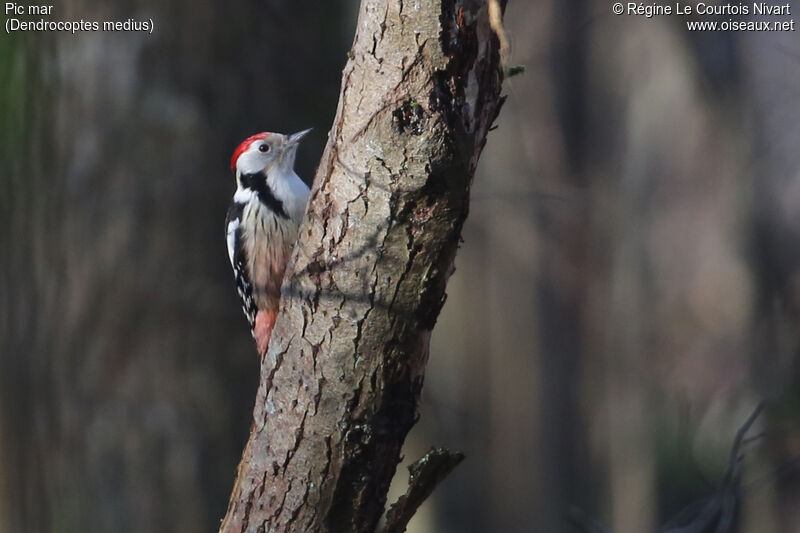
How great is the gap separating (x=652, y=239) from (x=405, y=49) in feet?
21.1

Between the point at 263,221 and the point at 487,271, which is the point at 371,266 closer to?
the point at 263,221

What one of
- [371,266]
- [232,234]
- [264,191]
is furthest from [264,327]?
[371,266]

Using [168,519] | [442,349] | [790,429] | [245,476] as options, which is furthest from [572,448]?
[245,476]

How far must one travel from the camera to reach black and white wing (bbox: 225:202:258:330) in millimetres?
3758

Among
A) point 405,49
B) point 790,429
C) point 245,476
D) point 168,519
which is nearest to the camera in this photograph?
point 405,49

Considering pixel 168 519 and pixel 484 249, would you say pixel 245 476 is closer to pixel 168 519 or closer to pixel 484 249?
pixel 168 519

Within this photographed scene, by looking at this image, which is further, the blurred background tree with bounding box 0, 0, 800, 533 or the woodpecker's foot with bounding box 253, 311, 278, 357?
the blurred background tree with bounding box 0, 0, 800, 533

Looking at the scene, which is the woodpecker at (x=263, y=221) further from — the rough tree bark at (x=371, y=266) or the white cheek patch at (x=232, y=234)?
the rough tree bark at (x=371, y=266)

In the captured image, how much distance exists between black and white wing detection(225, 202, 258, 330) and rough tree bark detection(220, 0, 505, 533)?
1.37 metres

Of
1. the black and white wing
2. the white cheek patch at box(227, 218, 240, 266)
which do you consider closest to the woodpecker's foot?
the black and white wing

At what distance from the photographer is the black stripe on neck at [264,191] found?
3.72 m

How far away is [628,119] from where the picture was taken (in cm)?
823

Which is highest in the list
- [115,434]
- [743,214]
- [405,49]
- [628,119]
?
[628,119]

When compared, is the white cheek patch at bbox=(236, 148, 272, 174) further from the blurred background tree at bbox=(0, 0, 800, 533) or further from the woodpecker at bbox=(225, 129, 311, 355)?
the blurred background tree at bbox=(0, 0, 800, 533)
